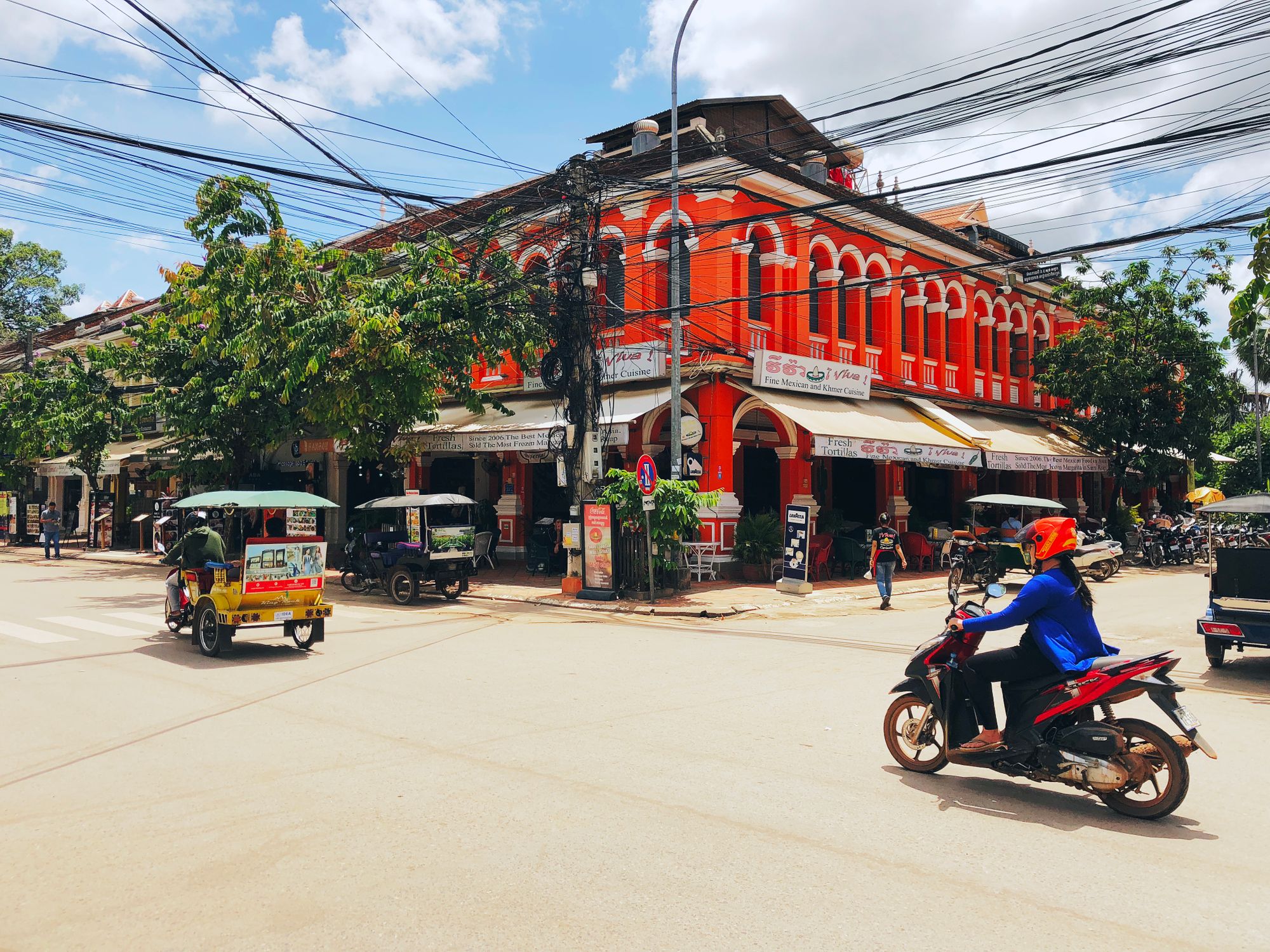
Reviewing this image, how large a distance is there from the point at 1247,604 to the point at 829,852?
7636mm

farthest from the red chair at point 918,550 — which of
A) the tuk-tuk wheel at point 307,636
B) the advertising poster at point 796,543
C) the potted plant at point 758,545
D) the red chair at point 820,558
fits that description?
the tuk-tuk wheel at point 307,636

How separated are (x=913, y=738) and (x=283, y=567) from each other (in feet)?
26.4

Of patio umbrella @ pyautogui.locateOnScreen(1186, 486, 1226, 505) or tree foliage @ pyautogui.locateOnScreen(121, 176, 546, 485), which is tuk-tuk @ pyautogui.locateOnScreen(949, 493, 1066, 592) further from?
tree foliage @ pyautogui.locateOnScreen(121, 176, 546, 485)

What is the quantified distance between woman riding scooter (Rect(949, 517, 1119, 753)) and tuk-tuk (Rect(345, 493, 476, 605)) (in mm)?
12598

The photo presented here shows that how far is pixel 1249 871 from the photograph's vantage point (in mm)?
4418

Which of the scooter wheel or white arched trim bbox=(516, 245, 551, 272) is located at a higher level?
white arched trim bbox=(516, 245, 551, 272)

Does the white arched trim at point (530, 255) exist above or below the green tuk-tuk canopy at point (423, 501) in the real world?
above

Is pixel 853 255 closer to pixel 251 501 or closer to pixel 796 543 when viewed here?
pixel 796 543

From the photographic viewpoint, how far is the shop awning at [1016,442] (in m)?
23.5

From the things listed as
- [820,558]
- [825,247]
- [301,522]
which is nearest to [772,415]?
[820,558]

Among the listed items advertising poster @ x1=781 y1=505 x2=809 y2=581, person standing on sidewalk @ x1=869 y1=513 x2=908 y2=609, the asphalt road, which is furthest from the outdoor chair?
the asphalt road

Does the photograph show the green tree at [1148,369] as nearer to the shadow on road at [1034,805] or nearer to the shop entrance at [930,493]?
the shop entrance at [930,493]

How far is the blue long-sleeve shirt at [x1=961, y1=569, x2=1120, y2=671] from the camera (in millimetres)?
5289

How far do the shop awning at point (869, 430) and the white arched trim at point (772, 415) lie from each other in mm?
170
